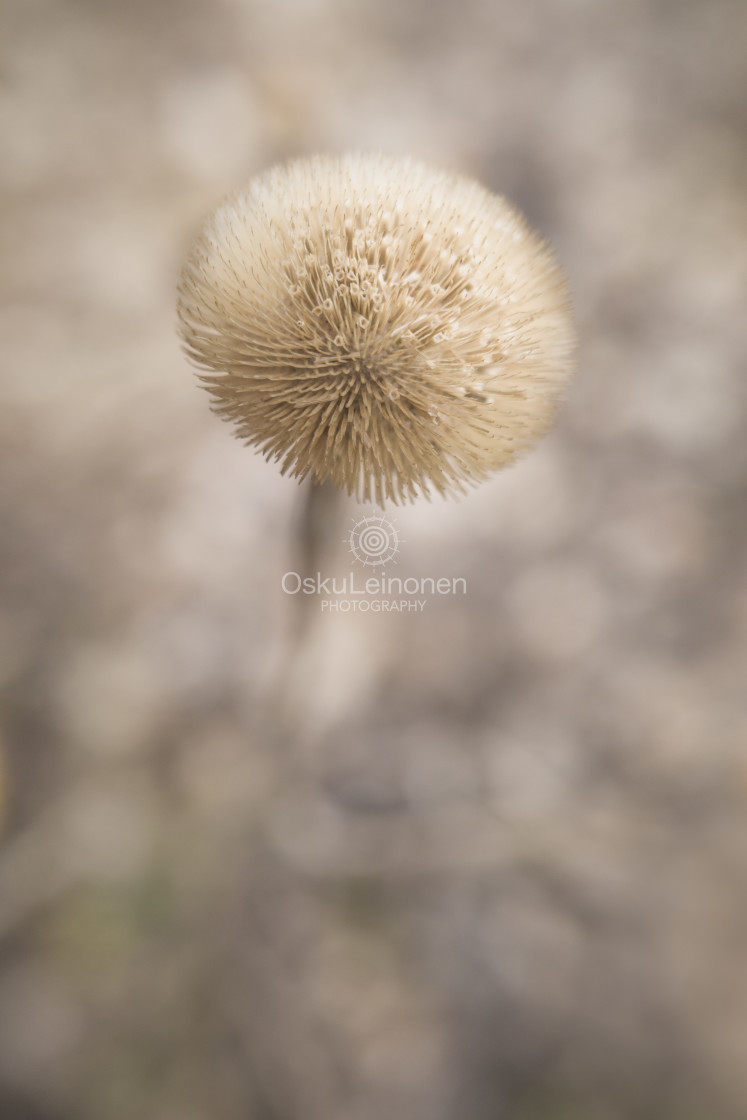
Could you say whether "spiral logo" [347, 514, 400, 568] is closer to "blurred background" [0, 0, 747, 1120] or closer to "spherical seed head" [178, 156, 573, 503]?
"blurred background" [0, 0, 747, 1120]

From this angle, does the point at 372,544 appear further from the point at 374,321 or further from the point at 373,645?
the point at 374,321

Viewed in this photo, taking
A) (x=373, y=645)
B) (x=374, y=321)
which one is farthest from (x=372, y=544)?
(x=374, y=321)

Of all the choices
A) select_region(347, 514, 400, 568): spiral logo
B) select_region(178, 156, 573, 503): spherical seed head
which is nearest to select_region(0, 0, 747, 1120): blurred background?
select_region(347, 514, 400, 568): spiral logo

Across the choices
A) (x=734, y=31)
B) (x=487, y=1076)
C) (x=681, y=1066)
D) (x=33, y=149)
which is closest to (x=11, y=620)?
(x=33, y=149)

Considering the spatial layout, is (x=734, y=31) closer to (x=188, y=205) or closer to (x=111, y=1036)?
(x=188, y=205)

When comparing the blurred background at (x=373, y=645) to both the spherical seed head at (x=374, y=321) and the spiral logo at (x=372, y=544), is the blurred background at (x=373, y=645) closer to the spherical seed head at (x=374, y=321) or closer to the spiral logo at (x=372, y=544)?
the spiral logo at (x=372, y=544)

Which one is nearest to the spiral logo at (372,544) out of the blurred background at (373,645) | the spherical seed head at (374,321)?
the blurred background at (373,645)

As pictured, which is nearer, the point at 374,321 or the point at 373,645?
the point at 374,321

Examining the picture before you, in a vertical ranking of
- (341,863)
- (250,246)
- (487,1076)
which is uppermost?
(250,246)
